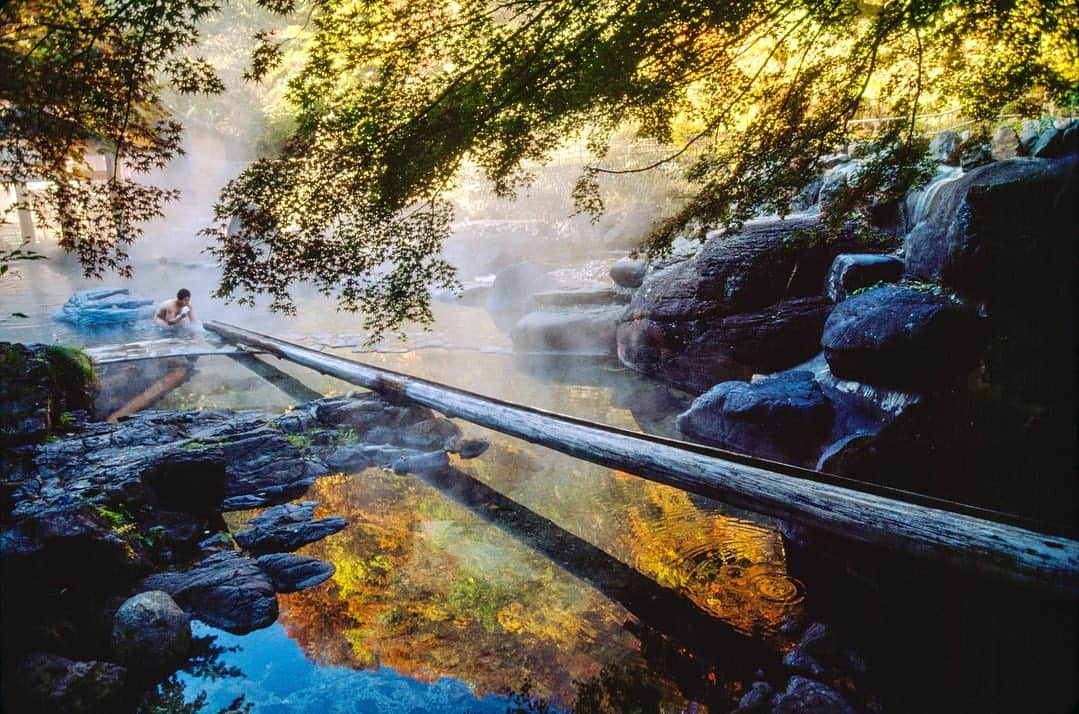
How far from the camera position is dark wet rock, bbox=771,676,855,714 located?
3.09 metres

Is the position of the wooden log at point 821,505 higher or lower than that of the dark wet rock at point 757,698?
higher

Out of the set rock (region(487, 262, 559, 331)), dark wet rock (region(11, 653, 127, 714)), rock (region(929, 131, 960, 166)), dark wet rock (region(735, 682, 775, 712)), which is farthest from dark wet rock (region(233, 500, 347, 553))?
rock (region(487, 262, 559, 331))

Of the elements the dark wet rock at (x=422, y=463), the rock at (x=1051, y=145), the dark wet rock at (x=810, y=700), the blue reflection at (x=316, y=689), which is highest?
the rock at (x=1051, y=145)

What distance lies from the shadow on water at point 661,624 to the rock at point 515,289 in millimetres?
10431

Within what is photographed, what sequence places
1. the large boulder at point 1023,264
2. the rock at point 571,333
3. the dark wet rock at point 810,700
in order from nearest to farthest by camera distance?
1. the dark wet rock at point 810,700
2. the large boulder at point 1023,264
3. the rock at point 571,333

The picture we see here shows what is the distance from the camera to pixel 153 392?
978 cm

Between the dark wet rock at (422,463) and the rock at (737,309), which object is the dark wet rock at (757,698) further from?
the rock at (737,309)

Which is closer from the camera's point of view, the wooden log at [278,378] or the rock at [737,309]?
the rock at [737,309]

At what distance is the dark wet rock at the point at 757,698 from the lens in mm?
3201


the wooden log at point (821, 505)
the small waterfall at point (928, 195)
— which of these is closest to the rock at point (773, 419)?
the wooden log at point (821, 505)

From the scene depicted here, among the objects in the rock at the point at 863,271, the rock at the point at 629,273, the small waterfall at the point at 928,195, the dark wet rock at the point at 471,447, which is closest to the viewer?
the dark wet rock at the point at 471,447

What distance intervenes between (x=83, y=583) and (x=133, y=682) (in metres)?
0.85

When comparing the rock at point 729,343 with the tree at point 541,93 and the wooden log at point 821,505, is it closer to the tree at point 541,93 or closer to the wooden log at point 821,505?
the tree at point 541,93

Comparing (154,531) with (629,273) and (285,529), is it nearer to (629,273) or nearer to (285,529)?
(285,529)
